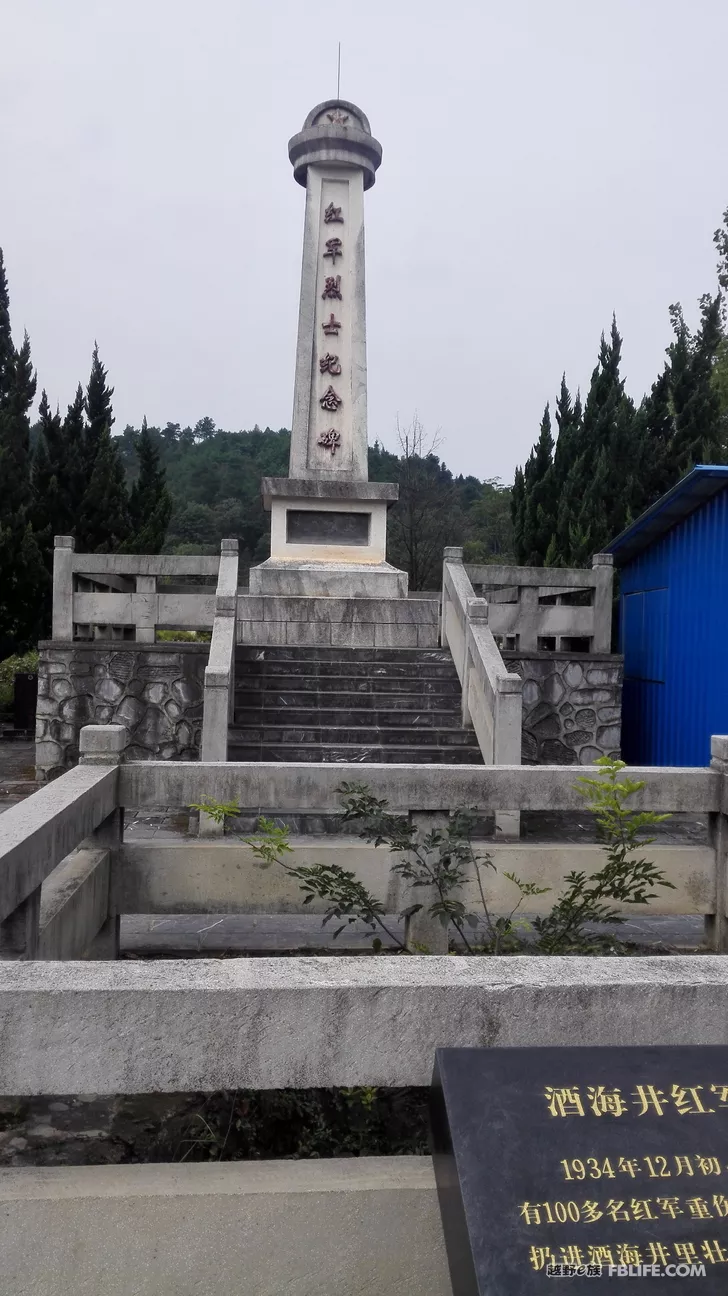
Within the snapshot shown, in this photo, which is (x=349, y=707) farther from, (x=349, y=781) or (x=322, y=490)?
(x=349, y=781)

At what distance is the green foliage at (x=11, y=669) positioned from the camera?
51.7ft

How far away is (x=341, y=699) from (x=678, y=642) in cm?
403

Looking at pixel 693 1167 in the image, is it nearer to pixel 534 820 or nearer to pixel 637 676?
pixel 534 820

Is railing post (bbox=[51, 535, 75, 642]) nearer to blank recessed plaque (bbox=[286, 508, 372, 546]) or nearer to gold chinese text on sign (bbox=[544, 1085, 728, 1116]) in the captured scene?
blank recessed plaque (bbox=[286, 508, 372, 546])

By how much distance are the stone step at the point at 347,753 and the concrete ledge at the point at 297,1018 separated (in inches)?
248

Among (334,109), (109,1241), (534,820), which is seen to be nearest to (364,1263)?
(109,1241)

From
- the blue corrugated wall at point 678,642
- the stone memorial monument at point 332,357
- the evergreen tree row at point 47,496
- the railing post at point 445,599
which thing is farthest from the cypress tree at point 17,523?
the blue corrugated wall at point 678,642

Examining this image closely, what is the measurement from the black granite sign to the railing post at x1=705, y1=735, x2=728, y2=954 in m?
2.68

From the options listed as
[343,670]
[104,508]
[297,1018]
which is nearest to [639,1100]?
[297,1018]

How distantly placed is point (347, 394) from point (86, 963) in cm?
1184

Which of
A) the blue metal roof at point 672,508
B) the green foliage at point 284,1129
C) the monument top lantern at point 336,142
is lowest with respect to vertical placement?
the green foliage at point 284,1129

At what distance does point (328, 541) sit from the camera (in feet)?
41.8

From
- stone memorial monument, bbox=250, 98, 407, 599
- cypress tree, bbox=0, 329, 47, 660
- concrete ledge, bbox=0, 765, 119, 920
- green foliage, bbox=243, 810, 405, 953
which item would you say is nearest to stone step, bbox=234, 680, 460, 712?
stone memorial monument, bbox=250, 98, 407, 599
